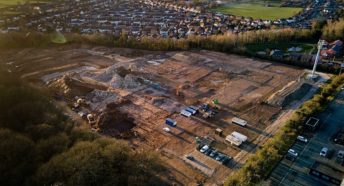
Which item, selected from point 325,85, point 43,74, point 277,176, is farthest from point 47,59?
point 325,85

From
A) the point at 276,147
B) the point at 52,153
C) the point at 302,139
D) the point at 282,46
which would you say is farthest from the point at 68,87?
the point at 282,46

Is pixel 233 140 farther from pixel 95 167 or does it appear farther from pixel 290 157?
pixel 95 167

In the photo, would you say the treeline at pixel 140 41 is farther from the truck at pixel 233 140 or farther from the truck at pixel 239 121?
the truck at pixel 233 140

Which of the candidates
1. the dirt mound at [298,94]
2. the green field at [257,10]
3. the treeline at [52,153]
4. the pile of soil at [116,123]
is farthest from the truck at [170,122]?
the green field at [257,10]

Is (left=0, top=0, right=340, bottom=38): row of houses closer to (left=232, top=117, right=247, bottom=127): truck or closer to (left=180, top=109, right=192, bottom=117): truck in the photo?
(left=180, top=109, right=192, bottom=117): truck

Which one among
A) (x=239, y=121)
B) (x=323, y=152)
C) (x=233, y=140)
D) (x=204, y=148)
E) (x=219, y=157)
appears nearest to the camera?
(x=219, y=157)

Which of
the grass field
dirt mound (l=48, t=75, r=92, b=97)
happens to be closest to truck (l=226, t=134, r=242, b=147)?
dirt mound (l=48, t=75, r=92, b=97)
